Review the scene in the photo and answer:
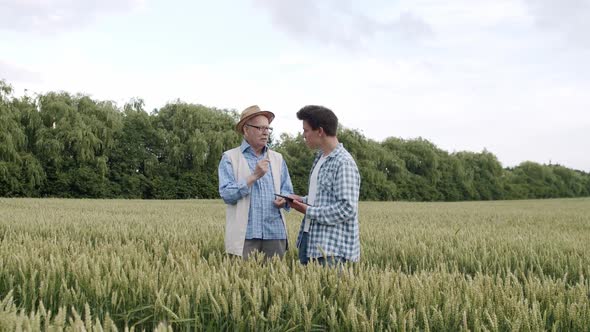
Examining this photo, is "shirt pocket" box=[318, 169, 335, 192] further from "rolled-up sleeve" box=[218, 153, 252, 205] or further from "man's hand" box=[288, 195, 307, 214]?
"rolled-up sleeve" box=[218, 153, 252, 205]

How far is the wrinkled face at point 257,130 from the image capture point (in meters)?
4.70

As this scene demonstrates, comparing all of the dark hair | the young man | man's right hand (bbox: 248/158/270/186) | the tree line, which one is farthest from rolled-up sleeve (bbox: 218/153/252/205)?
the tree line

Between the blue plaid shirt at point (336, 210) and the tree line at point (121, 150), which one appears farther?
the tree line at point (121, 150)

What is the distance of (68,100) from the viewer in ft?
146

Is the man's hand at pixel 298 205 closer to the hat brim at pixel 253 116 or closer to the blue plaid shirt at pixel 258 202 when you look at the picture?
the blue plaid shirt at pixel 258 202

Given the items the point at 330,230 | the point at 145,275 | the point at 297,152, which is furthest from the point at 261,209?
the point at 297,152

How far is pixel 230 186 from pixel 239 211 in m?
0.25

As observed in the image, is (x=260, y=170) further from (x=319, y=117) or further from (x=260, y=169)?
(x=319, y=117)

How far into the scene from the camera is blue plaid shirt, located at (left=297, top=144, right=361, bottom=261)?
4031 mm

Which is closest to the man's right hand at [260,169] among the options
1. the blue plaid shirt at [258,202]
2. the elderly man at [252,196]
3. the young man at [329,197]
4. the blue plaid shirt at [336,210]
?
the elderly man at [252,196]

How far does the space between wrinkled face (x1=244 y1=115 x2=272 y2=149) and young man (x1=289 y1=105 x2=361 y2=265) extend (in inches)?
23.4

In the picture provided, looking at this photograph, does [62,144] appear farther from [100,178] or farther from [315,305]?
[315,305]

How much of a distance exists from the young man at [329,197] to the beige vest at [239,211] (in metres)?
0.57

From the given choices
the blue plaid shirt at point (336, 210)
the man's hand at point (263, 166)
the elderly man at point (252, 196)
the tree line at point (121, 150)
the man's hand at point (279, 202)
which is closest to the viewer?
the blue plaid shirt at point (336, 210)
